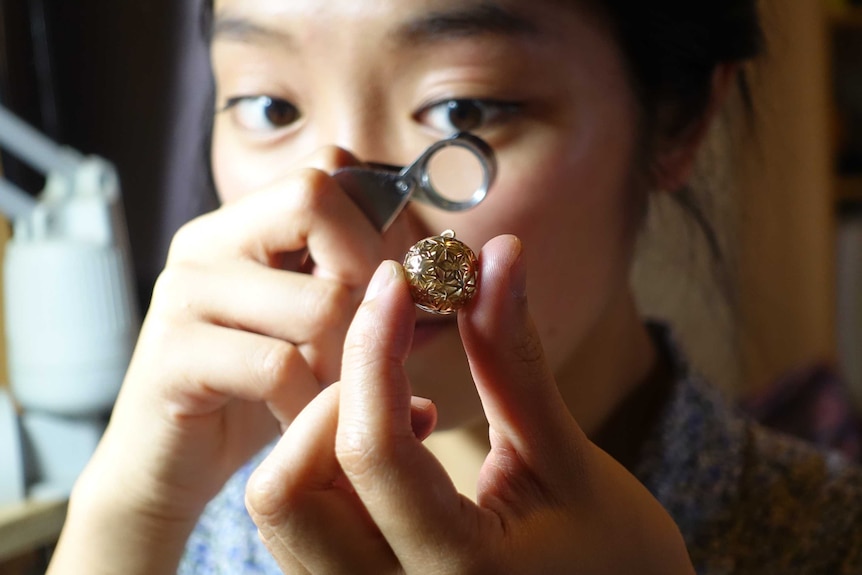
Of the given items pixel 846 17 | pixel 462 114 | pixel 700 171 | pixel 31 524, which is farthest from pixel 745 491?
pixel 846 17

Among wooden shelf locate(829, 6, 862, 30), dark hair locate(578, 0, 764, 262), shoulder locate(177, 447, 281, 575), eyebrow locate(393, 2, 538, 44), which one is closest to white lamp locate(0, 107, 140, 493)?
shoulder locate(177, 447, 281, 575)

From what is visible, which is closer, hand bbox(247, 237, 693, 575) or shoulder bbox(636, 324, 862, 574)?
hand bbox(247, 237, 693, 575)

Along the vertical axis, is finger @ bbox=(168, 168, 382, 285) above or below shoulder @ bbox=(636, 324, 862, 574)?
above

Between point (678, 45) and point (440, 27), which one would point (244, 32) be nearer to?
point (440, 27)

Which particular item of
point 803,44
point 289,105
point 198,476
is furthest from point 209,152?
point 803,44

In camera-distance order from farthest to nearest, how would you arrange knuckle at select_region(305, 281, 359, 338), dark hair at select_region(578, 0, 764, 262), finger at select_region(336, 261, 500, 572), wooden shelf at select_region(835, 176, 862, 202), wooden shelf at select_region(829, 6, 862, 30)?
1. wooden shelf at select_region(835, 176, 862, 202)
2. wooden shelf at select_region(829, 6, 862, 30)
3. dark hair at select_region(578, 0, 764, 262)
4. knuckle at select_region(305, 281, 359, 338)
5. finger at select_region(336, 261, 500, 572)

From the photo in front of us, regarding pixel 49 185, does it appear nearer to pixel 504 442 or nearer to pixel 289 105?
pixel 289 105

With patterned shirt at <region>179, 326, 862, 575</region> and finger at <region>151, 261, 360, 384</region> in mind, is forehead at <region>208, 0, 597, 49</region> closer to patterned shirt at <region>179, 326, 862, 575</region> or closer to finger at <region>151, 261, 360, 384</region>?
finger at <region>151, 261, 360, 384</region>

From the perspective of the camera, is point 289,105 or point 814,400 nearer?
point 289,105
